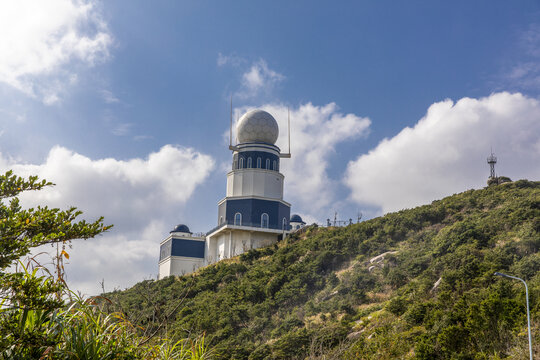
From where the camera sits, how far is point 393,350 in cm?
1988

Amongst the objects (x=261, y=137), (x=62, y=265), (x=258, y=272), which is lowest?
(x=62, y=265)

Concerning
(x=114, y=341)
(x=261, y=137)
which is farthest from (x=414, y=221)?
(x=114, y=341)

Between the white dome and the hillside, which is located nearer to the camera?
the hillside

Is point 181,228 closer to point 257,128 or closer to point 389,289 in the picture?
point 257,128

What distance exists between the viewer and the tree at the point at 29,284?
6.05 m

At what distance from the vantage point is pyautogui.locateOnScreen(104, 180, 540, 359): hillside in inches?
754

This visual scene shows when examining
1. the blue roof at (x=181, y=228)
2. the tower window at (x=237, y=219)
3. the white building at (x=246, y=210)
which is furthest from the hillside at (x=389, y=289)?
the blue roof at (x=181, y=228)

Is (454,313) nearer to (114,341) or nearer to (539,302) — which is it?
(539,302)

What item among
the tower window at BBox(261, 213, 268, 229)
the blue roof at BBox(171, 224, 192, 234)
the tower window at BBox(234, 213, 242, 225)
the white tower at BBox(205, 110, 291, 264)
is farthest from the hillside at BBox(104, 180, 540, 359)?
the blue roof at BBox(171, 224, 192, 234)

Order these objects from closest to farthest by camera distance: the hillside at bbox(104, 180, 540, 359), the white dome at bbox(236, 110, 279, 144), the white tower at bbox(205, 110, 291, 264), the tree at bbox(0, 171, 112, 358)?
the tree at bbox(0, 171, 112, 358)
the hillside at bbox(104, 180, 540, 359)
the white tower at bbox(205, 110, 291, 264)
the white dome at bbox(236, 110, 279, 144)

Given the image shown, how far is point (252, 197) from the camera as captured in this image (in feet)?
165

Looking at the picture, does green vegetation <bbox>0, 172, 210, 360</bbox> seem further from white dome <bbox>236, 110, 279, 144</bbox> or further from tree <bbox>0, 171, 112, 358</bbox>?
white dome <bbox>236, 110, 279, 144</bbox>

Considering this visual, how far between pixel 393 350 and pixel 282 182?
34068 mm

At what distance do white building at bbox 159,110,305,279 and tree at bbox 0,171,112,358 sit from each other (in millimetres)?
40592
